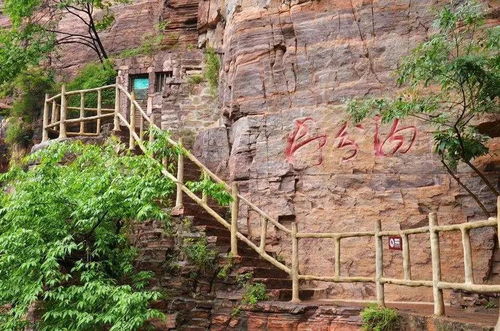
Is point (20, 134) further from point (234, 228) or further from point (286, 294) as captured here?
point (286, 294)

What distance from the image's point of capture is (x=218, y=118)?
14.0m

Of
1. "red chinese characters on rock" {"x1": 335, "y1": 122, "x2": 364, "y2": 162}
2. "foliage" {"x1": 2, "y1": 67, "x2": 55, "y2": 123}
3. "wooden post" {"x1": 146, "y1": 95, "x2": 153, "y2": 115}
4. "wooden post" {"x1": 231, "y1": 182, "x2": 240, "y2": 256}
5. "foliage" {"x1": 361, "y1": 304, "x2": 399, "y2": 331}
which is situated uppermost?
"foliage" {"x1": 2, "y1": 67, "x2": 55, "y2": 123}

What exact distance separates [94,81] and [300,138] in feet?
30.6

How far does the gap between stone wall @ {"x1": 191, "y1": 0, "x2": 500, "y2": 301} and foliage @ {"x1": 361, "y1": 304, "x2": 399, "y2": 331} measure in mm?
2270

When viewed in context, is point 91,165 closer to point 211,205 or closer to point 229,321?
point 211,205

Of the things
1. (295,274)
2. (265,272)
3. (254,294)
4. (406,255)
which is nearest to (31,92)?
(265,272)

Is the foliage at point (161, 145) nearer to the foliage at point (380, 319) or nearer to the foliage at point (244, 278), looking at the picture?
the foliage at point (244, 278)

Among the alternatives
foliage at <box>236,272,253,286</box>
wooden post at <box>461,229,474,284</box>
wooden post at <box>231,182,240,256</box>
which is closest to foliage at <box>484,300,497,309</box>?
wooden post at <box>461,229,474,284</box>

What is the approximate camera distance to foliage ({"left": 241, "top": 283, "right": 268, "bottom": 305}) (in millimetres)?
8172

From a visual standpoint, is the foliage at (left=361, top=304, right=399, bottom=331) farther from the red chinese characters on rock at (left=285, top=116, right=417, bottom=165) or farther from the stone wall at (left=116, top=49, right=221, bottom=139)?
the stone wall at (left=116, top=49, right=221, bottom=139)

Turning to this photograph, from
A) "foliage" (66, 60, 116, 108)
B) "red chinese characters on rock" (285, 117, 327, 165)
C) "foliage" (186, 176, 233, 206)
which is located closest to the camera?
"foliage" (186, 176, 233, 206)

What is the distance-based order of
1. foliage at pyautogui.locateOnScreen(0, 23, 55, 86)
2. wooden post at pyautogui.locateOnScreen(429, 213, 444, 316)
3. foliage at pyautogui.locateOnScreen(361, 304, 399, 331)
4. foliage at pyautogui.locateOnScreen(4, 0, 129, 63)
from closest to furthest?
wooden post at pyautogui.locateOnScreen(429, 213, 444, 316)
foliage at pyautogui.locateOnScreen(361, 304, 399, 331)
foliage at pyautogui.locateOnScreen(0, 23, 55, 86)
foliage at pyautogui.locateOnScreen(4, 0, 129, 63)

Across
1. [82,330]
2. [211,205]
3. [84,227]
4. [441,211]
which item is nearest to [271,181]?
[211,205]

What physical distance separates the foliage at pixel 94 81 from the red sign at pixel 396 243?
1166 centimetres
